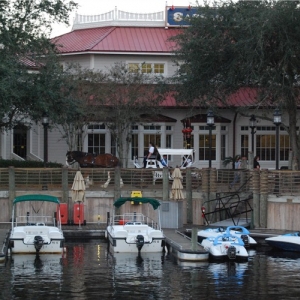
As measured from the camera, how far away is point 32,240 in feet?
115

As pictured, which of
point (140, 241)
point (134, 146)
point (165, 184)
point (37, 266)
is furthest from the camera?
point (134, 146)

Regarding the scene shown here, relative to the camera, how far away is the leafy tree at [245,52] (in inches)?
1812

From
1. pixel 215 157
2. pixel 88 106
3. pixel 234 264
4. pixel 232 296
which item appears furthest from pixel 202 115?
pixel 232 296

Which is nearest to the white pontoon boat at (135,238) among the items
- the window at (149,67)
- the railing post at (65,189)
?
the railing post at (65,189)

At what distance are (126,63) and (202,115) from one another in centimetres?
611

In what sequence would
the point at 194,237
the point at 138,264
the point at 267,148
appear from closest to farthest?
the point at 138,264 → the point at 194,237 → the point at 267,148

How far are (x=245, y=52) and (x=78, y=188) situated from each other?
12.4 meters

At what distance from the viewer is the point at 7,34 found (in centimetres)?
4506

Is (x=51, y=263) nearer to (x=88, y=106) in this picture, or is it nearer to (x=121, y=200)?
(x=121, y=200)

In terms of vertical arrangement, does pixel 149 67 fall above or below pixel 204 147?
above

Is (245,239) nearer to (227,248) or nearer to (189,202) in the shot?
(227,248)

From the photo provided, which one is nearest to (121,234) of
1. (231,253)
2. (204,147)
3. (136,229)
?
(136,229)

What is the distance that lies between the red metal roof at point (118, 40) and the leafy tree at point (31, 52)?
1192 cm

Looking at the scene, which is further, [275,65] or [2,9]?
[275,65]
